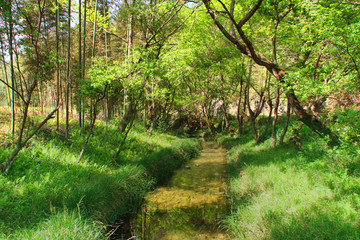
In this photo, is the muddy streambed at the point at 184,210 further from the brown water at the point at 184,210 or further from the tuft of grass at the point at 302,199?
the tuft of grass at the point at 302,199

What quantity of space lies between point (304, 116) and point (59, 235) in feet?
21.0

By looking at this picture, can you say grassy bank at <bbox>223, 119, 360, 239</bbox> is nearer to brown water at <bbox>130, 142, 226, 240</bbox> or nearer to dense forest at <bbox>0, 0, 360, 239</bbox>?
dense forest at <bbox>0, 0, 360, 239</bbox>

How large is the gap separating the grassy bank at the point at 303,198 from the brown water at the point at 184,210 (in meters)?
0.46

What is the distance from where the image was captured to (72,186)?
442 centimetres

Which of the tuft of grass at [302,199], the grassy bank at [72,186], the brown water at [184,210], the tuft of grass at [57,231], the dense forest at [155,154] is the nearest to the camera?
the tuft of grass at [57,231]

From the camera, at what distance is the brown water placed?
4.33 m

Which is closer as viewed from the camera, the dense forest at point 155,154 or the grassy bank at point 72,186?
the grassy bank at point 72,186

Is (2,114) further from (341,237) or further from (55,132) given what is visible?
(341,237)

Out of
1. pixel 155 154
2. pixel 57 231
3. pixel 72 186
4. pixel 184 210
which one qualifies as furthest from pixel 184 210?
pixel 155 154

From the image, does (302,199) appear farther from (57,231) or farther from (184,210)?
(57,231)

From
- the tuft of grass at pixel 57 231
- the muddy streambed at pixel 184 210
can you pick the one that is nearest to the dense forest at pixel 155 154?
the tuft of grass at pixel 57 231

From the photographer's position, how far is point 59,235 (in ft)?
9.41

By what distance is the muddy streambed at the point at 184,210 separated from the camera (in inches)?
171

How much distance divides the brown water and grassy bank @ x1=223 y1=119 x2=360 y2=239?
461 millimetres
